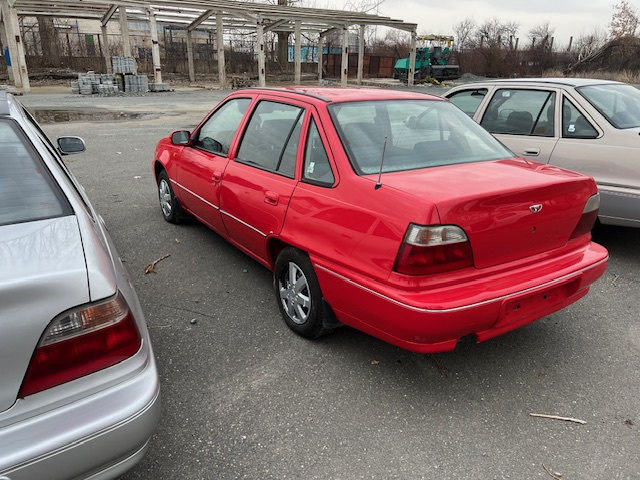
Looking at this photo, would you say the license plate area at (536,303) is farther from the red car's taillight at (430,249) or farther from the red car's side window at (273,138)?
the red car's side window at (273,138)

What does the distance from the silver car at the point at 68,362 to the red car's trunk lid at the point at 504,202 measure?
4.94ft

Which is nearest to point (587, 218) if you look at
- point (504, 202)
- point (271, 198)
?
point (504, 202)

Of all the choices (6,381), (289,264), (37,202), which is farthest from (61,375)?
(289,264)

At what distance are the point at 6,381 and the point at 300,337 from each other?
1968 millimetres

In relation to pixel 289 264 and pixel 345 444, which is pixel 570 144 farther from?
pixel 345 444

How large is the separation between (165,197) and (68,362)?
4010 millimetres

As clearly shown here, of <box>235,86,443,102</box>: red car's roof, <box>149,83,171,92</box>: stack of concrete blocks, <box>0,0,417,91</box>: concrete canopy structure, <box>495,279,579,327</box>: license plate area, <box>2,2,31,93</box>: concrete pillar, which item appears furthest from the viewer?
<box>149,83,171,92</box>: stack of concrete blocks

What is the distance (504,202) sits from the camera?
8.12 feet

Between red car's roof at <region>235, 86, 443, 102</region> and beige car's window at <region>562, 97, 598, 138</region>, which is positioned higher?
red car's roof at <region>235, 86, 443, 102</region>

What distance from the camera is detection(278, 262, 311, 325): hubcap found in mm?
3109

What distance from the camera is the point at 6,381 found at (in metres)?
1.49

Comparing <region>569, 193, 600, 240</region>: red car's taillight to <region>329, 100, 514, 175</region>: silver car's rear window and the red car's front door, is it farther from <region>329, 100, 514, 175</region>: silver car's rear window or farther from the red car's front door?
the red car's front door

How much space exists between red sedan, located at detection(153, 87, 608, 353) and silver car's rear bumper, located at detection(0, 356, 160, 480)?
1.23 meters

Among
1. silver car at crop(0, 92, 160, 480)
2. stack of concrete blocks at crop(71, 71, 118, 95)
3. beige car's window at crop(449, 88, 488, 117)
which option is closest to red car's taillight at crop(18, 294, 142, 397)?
silver car at crop(0, 92, 160, 480)
